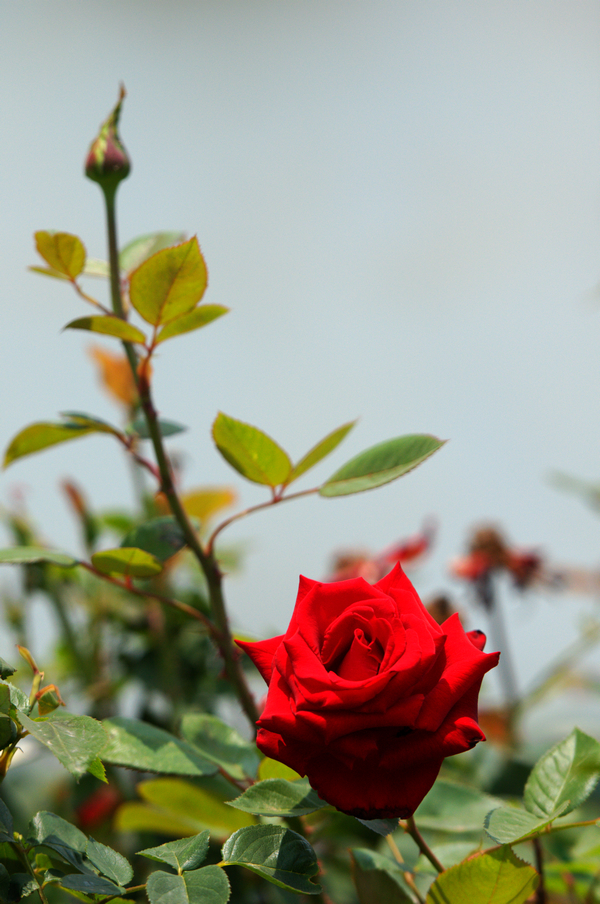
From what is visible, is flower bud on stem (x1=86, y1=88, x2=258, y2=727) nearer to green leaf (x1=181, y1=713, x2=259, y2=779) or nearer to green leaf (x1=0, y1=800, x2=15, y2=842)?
green leaf (x1=181, y1=713, x2=259, y2=779)

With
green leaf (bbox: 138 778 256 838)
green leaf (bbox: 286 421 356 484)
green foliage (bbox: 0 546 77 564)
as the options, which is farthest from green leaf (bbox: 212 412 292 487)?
green leaf (bbox: 138 778 256 838)

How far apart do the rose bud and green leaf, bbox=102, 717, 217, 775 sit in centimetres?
31

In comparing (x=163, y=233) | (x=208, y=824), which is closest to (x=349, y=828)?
(x=208, y=824)

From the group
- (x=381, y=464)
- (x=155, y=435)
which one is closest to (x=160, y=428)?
(x=155, y=435)

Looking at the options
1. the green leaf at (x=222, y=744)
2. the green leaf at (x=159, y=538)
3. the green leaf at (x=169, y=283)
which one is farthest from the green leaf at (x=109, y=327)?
the green leaf at (x=222, y=744)

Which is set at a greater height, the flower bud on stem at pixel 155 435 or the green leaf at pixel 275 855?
the flower bud on stem at pixel 155 435

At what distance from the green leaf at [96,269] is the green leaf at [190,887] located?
1.09 ft

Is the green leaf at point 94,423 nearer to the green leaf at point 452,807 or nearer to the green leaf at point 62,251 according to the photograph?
the green leaf at point 62,251

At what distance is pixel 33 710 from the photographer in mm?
283

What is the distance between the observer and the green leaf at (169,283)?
36 centimetres

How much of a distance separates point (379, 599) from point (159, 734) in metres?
0.17

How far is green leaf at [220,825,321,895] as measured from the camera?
0.27 m

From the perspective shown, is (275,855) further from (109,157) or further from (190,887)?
(109,157)

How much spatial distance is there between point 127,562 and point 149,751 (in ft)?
0.33
